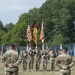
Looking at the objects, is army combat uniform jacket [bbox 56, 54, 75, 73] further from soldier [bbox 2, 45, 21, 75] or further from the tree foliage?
the tree foliage

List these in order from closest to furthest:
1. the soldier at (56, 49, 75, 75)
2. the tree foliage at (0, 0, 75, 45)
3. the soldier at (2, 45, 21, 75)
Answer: the soldier at (56, 49, 75, 75) → the soldier at (2, 45, 21, 75) → the tree foliage at (0, 0, 75, 45)

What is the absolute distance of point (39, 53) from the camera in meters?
32.3

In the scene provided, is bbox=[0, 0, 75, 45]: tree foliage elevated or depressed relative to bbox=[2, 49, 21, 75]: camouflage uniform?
elevated

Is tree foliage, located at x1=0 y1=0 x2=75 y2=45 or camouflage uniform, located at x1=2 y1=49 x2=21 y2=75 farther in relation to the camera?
tree foliage, located at x1=0 y1=0 x2=75 y2=45

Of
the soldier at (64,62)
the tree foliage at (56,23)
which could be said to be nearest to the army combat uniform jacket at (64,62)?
the soldier at (64,62)

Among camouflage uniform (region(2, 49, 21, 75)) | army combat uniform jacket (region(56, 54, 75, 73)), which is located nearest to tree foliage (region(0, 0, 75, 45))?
camouflage uniform (region(2, 49, 21, 75))

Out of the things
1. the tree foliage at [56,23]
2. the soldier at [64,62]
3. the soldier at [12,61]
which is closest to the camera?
the soldier at [64,62]

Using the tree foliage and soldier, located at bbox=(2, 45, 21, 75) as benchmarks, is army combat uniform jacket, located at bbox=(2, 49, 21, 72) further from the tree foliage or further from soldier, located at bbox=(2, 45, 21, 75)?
the tree foliage

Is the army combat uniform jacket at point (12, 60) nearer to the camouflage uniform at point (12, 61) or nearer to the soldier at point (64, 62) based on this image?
the camouflage uniform at point (12, 61)

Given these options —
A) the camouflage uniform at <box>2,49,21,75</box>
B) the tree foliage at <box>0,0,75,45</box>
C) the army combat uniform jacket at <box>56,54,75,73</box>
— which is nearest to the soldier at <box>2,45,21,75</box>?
the camouflage uniform at <box>2,49,21,75</box>

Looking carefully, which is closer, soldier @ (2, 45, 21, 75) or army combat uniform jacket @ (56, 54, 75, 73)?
army combat uniform jacket @ (56, 54, 75, 73)

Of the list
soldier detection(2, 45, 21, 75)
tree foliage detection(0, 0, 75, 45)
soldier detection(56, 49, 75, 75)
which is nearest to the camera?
soldier detection(56, 49, 75, 75)

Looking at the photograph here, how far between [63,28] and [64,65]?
76636mm

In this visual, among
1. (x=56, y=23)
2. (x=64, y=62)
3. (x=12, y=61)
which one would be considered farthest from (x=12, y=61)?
(x=56, y=23)
